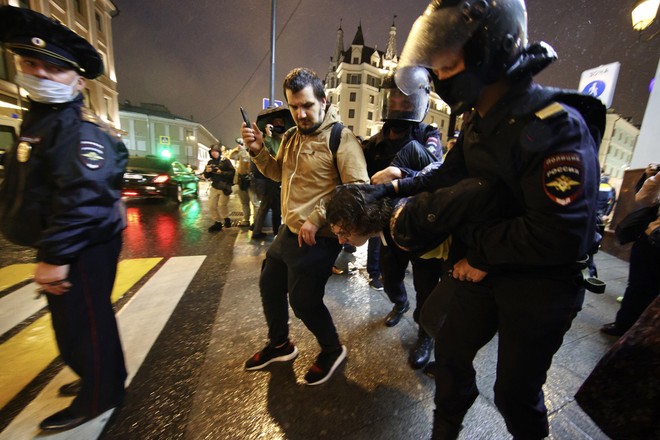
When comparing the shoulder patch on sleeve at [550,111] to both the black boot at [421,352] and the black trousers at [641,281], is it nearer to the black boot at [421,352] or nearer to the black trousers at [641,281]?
the black boot at [421,352]

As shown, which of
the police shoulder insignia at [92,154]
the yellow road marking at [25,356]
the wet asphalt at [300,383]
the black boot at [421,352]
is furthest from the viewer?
the black boot at [421,352]

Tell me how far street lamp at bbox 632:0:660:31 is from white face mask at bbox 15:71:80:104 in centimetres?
863

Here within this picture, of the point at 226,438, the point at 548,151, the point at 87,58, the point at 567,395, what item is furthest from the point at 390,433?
the point at 87,58

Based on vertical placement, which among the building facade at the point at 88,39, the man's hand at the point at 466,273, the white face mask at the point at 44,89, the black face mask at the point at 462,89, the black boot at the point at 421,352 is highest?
the building facade at the point at 88,39

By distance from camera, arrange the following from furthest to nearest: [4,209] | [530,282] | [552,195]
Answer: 1. [4,209]
2. [530,282]
3. [552,195]

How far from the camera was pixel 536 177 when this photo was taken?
3.15 ft

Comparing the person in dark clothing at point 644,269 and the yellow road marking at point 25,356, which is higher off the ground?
the person in dark clothing at point 644,269

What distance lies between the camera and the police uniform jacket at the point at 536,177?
0.92 metres

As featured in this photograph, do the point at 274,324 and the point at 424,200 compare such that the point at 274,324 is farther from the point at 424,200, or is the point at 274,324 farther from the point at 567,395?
the point at 567,395

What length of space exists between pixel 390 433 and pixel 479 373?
3.09ft

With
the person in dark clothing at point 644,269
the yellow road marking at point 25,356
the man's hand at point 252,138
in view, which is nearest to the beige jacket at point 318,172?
the man's hand at point 252,138

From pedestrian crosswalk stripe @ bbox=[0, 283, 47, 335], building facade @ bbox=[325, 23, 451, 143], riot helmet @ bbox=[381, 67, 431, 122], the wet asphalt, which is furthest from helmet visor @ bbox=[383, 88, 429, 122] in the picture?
building facade @ bbox=[325, 23, 451, 143]

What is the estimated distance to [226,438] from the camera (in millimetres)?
1549

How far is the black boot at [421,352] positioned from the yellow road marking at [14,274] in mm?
4448
